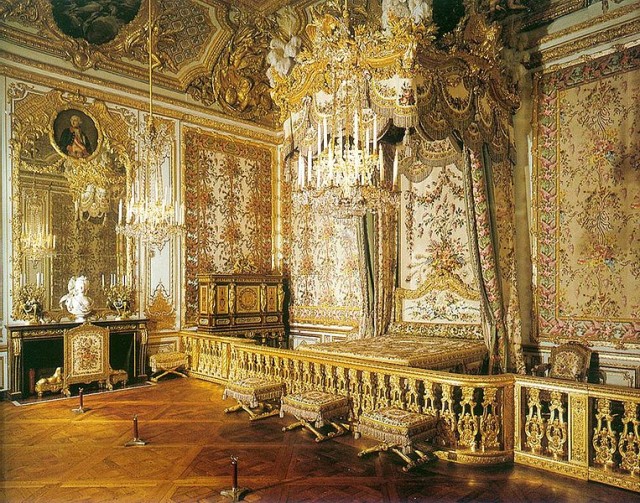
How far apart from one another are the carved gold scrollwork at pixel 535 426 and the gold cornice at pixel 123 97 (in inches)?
260

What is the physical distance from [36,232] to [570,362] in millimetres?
6556

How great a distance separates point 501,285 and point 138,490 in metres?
4.01

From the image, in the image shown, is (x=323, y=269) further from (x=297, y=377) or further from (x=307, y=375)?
(x=307, y=375)

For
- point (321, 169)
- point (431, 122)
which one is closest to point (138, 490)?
point (321, 169)

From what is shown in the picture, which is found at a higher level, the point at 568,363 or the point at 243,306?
the point at 243,306

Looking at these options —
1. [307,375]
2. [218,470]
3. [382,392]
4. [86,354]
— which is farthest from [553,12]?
[86,354]

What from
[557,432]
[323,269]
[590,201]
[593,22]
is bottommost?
[557,432]

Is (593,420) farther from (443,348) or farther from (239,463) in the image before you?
(239,463)

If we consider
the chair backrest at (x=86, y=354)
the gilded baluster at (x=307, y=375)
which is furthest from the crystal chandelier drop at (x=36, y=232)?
the gilded baluster at (x=307, y=375)

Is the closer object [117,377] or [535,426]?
[535,426]

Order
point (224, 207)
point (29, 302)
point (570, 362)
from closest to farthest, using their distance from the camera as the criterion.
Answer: point (570, 362) → point (29, 302) → point (224, 207)

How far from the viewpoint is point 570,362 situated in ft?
18.5

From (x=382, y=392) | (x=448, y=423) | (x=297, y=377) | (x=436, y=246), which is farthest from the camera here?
(x=436, y=246)

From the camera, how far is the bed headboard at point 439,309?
6.61m
